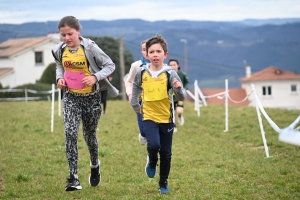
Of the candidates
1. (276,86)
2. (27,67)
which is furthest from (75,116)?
(276,86)

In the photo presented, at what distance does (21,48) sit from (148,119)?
2807 inches

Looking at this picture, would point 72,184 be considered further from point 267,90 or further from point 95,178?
point 267,90

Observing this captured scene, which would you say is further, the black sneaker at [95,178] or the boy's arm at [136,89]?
the black sneaker at [95,178]

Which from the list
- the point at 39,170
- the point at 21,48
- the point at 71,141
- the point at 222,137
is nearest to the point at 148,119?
the point at 71,141

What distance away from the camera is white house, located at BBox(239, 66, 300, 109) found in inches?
3938

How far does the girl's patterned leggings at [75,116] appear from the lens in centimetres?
828

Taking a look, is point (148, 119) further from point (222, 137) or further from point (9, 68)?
point (9, 68)

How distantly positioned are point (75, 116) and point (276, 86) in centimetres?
9764

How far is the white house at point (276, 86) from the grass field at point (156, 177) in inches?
3260

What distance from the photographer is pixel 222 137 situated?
54.1ft

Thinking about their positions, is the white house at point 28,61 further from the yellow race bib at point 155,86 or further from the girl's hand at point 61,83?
the yellow race bib at point 155,86

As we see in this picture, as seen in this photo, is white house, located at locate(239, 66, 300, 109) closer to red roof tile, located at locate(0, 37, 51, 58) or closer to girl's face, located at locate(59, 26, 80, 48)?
red roof tile, located at locate(0, 37, 51, 58)

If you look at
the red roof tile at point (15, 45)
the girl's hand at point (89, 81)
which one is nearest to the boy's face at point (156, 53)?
the girl's hand at point (89, 81)

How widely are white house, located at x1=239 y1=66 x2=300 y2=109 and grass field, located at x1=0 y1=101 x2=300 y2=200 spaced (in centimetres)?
8281
